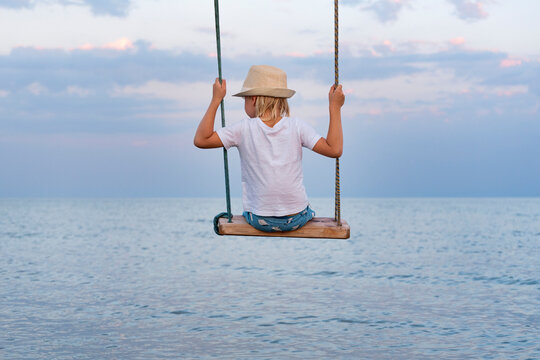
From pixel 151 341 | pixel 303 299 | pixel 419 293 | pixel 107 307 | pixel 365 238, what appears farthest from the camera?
pixel 365 238

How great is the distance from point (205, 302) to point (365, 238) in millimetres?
30370

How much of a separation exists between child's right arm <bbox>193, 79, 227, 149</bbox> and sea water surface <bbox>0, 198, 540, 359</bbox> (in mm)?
8906

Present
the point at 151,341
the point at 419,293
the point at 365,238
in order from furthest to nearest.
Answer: the point at 365,238, the point at 419,293, the point at 151,341

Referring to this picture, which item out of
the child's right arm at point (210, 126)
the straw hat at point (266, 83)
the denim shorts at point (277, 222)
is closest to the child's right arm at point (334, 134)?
the straw hat at point (266, 83)

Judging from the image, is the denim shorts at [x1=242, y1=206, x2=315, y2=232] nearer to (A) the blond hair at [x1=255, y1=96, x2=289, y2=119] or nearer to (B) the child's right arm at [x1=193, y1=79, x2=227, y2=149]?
(B) the child's right arm at [x1=193, y1=79, x2=227, y2=149]

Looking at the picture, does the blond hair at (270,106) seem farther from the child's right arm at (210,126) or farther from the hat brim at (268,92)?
the child's right arm at (210,126)

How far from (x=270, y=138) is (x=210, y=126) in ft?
1.48

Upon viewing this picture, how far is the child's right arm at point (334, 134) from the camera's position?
498 cm

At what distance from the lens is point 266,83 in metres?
4.91

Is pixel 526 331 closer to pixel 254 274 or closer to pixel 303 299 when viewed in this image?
pixel 303 299

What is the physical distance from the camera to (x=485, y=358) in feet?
43.6

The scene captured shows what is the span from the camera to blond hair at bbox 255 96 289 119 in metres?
5.00

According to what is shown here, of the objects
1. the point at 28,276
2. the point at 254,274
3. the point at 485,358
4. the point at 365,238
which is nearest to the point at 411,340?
the point at 485,358

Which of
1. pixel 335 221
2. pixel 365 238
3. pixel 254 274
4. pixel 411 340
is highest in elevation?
pixel 335 221
